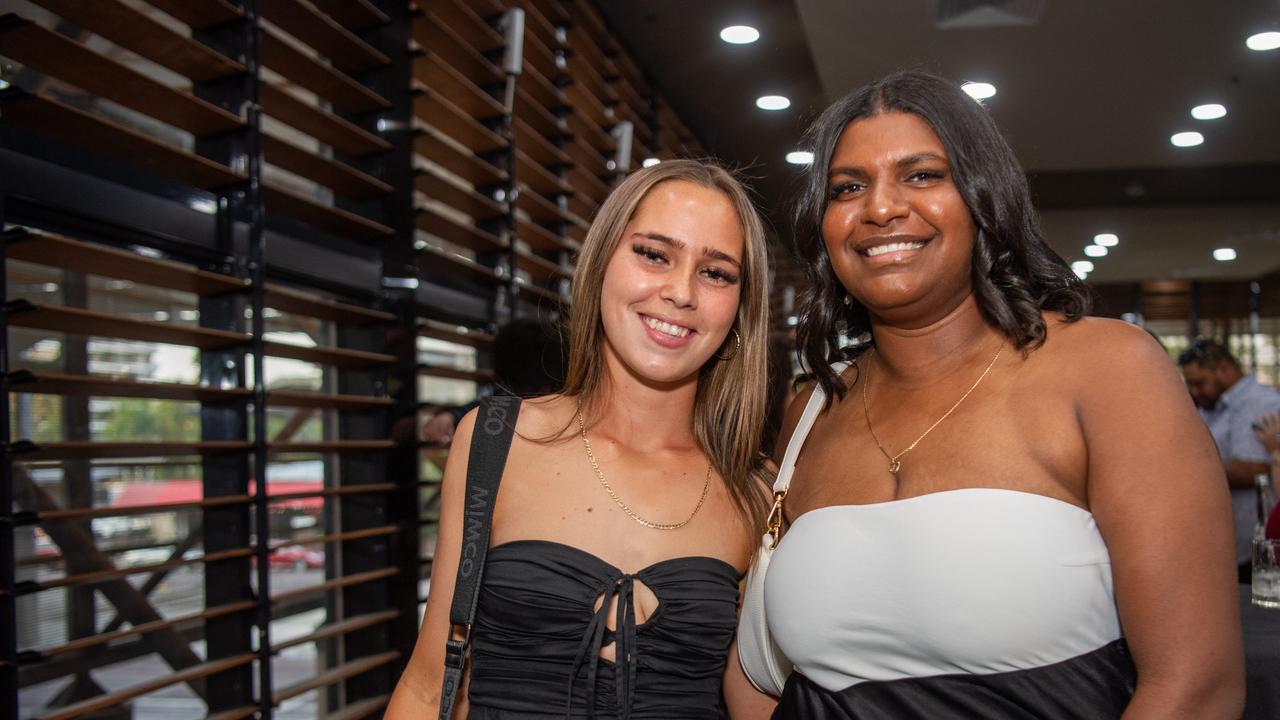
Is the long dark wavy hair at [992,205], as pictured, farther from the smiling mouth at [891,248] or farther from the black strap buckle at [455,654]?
the black strap buckle at [455,654]

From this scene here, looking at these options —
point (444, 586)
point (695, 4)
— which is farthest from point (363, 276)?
point (695, 4)

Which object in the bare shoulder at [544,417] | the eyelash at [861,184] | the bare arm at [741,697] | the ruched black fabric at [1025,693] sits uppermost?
the eyelash at [861,184]

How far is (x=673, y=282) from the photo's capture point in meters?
1.89

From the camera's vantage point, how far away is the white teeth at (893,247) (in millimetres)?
1705

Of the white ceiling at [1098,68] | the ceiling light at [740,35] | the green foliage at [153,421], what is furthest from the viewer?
the ceiling light at [740,35]

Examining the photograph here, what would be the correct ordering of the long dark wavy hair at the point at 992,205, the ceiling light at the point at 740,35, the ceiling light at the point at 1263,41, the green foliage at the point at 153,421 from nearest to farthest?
the long dark wavy hair at the point at 992,205 → the green foliage at the point at 153,421 → the ceiling light at the point at 1263,41 → the ceiling light at the point at 740,35

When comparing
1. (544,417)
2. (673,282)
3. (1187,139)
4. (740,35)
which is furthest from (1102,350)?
(1187,139)

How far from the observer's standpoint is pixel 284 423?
337cm

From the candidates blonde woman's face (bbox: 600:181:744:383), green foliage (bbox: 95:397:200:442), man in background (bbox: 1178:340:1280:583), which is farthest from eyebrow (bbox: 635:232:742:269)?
man in background (bbox: 1178:340:1280:583)

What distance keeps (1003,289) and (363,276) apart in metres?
2.05

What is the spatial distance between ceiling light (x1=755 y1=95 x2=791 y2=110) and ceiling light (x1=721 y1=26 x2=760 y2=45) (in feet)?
2.48

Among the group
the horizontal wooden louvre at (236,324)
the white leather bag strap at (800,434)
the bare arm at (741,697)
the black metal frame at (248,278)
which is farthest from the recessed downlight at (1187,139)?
the bare arm at (741,697)

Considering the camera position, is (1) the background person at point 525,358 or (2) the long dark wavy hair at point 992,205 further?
(1) the background person at point 525,358

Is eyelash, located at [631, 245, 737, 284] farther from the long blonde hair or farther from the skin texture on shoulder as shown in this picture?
the skin texture on shoulder
